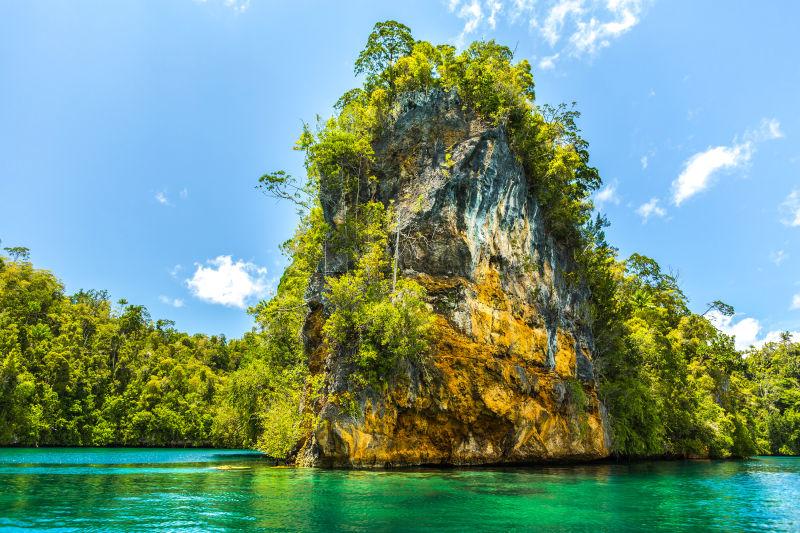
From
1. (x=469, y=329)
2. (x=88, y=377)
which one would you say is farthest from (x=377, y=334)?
(x=88, y=377)

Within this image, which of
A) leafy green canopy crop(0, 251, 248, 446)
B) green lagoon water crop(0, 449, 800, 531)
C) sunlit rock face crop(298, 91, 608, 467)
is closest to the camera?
green lagoon water crop(0, 449, 800, 531)

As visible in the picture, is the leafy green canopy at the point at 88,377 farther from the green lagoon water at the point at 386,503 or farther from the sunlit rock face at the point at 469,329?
the green lagoon water at the point at 386,503

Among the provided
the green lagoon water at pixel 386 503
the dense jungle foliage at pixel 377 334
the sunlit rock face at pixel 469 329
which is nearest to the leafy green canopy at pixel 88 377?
the dense jungle foliage at pixel 377 334

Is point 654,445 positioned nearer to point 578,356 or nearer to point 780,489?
point 578,356

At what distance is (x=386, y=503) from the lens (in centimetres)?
1071

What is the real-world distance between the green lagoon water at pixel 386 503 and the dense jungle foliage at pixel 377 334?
6.88 meters

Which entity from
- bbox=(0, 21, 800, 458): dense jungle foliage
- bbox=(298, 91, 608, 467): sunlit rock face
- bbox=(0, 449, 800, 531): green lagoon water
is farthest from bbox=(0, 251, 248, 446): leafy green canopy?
bbox=(0, 449, 800, 531): green lagoon water

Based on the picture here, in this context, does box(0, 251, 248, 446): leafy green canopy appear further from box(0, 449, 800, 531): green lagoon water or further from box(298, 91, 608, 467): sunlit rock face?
box(0, 449, 800, 531): green lagoon water

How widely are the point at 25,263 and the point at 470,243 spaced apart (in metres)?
59.8

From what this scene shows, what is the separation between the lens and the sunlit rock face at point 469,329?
67.6ft

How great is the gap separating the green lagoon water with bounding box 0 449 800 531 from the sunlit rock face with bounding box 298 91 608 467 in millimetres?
3843

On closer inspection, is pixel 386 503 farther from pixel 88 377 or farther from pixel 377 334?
pixel 88 377

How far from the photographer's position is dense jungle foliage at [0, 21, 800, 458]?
75.9 feet

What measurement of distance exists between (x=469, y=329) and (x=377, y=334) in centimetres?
426
